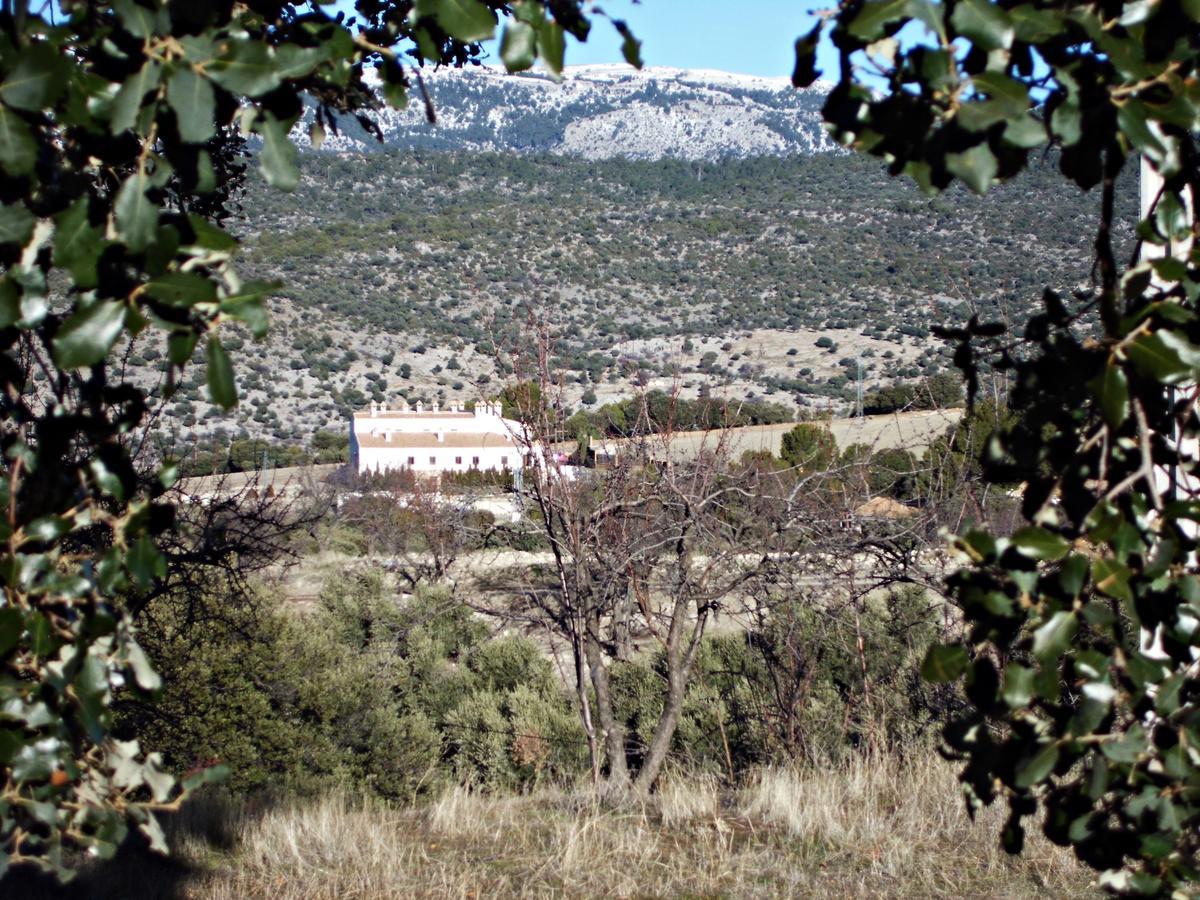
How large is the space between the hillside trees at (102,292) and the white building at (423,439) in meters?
29.0

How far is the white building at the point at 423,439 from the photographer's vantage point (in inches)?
1272

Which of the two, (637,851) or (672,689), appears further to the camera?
(672,689)

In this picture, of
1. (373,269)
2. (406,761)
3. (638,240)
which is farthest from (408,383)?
(406,761)

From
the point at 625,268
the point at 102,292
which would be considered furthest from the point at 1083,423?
the point at 625,268

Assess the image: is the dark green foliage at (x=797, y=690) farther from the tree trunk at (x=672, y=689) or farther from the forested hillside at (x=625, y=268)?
the forested hillside at (x=625, y=268)

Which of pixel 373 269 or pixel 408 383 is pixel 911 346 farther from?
pixel 373 269

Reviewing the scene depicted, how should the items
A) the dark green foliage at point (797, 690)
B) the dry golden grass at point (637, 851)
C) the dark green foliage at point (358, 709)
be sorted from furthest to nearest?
the dark green foliage at point (358, 709) < the dark green foliage at point (797, 690) < the dry golden grass at point (637, 851)

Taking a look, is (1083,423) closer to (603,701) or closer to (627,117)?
(603,701)

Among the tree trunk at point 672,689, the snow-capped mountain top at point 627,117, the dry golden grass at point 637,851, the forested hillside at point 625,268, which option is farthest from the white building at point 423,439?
the snow-capped mountain top at point 627,117

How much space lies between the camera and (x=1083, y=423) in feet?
5.79

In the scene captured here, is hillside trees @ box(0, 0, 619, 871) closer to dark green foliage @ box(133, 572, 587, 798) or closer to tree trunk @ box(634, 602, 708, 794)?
tree trunk @ box(634, 602, 708, 794)

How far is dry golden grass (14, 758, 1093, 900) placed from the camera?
13.8ft

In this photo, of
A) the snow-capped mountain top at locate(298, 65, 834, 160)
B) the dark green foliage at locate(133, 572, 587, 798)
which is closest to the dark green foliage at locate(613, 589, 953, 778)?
the dark green foliage at locate(133, 572, 587, 798)

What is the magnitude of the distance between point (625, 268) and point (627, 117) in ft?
169
